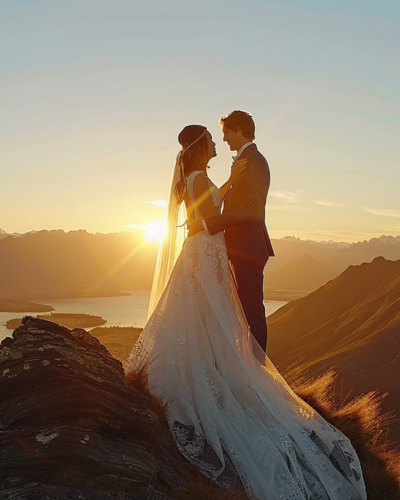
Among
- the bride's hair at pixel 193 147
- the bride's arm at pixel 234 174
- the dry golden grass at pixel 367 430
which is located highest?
the bride's hair at pixel 193 147

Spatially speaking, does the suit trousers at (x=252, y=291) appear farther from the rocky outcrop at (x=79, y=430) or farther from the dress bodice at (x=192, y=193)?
the rocky outcrop at (x=79, y=430)

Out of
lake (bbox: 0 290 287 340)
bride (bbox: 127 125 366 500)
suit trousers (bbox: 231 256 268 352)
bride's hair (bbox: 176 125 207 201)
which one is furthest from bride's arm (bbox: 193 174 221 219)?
lake (bbox: 0 290 287 340)

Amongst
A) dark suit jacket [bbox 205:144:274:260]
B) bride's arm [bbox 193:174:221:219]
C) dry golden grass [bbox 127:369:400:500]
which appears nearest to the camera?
dry golden grass [bbox 127:369:400:500]

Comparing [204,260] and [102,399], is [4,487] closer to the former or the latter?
[102,399]

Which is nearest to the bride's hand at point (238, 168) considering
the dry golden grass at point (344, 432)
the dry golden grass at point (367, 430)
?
the dry golden grass at point (344, 432)

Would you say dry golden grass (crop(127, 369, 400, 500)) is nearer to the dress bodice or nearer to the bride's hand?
the dress bodice

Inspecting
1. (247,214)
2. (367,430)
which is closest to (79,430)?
(247,214)

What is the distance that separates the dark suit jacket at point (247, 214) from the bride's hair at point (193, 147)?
1.47 ft

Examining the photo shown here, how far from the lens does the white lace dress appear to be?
3916mm

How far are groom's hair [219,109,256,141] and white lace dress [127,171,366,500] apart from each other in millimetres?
723

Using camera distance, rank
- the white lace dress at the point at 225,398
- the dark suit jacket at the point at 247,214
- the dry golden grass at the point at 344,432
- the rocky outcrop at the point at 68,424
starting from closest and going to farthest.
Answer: the rocky outcrop at the point at 68,424 → the dry golden grass at the point at 344,432 → the white lace dress at the point at 225,398 → the dark suit jacket at the point at 247,214

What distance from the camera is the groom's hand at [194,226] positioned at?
4867 mm

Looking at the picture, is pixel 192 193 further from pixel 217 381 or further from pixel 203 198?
pixel 217 381

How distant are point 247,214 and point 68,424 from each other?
2.53 meters
